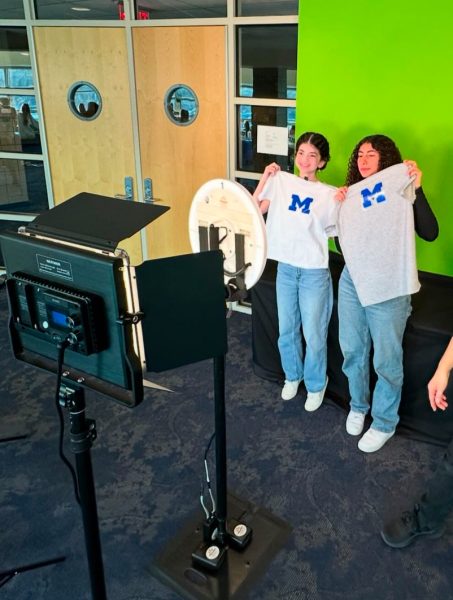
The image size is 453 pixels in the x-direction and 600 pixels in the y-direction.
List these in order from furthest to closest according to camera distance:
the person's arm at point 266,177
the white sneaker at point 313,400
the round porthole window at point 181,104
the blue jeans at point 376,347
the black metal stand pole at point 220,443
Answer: the round porthole window at point 181,104 → the white sneaker at point 313,400 → the person's arm at point 266,177 → the blue jeans at point 376,347 → the black metal stand pole at point 220,443

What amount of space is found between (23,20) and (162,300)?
3666 mm

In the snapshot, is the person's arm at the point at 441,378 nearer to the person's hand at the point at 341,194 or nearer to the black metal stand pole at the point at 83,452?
the person's hand at the point at 341,194

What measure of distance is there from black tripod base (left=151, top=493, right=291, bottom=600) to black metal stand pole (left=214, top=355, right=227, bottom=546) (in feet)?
0.37

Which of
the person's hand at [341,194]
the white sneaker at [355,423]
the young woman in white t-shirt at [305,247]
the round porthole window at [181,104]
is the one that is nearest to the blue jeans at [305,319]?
the young woman in white t-shirt at [305,247]

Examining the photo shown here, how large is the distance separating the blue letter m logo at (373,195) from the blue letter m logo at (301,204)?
255mm

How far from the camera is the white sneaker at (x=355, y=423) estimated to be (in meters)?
2.68

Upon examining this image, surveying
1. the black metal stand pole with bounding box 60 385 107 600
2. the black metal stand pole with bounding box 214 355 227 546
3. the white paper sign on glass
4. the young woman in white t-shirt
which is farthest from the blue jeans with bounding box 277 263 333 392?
the black metal stand pole with bounding box 60 385 107 600

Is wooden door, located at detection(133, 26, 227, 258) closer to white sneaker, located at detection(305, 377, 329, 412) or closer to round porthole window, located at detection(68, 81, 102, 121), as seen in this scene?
round porthole window, located at detection(68, 81, 102, 121)

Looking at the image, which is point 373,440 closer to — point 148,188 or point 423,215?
point 423,215

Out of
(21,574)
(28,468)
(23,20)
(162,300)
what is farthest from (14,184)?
(162,300)

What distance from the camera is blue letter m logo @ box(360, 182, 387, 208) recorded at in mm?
2221

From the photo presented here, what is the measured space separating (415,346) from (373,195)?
2.58ft

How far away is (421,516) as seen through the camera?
198 centimetres

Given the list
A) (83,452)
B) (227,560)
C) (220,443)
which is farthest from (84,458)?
(227,560)
